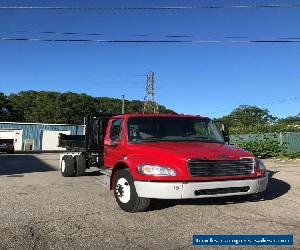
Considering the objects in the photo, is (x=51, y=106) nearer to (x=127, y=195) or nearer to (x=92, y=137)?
(x=92, y=137)

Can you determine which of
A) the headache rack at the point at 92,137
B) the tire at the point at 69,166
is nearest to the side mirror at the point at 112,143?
the headache rack at the point at 92,137

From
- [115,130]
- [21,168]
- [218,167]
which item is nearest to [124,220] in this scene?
[218,167]

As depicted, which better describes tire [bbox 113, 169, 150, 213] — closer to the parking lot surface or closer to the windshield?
the parking lot surface

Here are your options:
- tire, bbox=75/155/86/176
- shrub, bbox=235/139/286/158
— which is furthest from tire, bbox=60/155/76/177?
shrub, bbox=235/139/286/158

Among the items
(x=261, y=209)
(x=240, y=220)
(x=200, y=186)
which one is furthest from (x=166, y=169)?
(x=261, y=209)

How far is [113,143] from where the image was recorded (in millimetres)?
9641

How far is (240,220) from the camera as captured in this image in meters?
7.39

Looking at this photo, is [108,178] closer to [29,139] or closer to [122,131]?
[122,131]

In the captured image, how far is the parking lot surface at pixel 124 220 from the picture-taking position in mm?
6223

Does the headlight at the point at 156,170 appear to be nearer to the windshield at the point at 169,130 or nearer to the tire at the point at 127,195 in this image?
the tire at the point at 127,195

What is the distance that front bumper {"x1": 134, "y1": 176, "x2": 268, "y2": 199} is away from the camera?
7.50 metres

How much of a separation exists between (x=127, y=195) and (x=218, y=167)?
5.79ft

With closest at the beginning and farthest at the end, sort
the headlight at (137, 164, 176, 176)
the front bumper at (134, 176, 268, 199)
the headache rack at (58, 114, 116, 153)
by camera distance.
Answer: the front bumper at (134, 176, 268, 199) < the headlight at (137, 164, 176, 176) < the headache rack at (58, 114, 116, 153)

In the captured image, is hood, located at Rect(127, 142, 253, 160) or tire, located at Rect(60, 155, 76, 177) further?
tire, located at Rect(60, 155, 76, 177)
